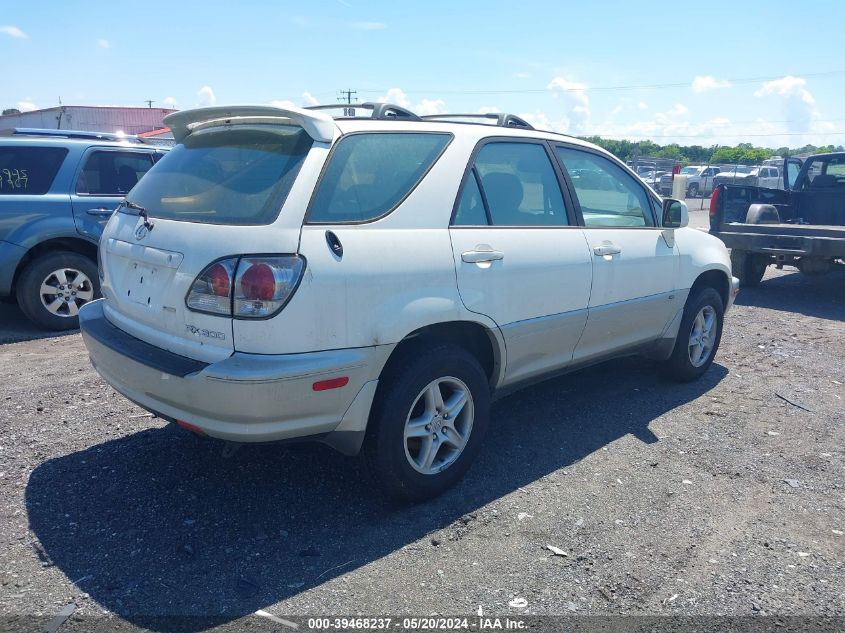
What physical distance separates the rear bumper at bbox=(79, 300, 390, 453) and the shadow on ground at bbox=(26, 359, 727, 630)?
0.49 meters

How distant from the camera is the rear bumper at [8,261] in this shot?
255 inches

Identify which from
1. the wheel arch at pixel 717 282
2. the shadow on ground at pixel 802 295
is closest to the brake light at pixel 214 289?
the wheel arch at pixel 717 282

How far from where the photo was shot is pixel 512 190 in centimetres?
398

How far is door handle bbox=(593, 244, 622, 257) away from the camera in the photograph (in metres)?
4.29

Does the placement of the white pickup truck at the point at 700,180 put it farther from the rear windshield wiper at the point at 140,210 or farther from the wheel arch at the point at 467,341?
the rear windshield wiper at the point at 140,210

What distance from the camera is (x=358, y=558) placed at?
3.08 meters

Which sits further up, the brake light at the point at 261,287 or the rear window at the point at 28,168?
the rear window at the point at 28,168

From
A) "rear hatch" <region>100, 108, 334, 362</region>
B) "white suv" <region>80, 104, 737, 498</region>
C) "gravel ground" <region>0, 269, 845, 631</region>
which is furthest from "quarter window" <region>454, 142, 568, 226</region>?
"gravel ground" <region>0, 269, 845, 631</region>

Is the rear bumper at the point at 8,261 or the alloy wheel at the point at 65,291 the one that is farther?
the alloy wheel at the point at 65,291

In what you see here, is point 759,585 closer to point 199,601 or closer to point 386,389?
point 386,389

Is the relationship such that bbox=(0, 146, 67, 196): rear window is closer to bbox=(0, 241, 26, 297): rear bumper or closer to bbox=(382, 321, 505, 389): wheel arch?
bbox=(0, 241, 26, 297): rear bumper

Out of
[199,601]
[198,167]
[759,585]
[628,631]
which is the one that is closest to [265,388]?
[199,601]

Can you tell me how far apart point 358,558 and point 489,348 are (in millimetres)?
1325

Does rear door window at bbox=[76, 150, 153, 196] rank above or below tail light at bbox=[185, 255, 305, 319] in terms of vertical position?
above
